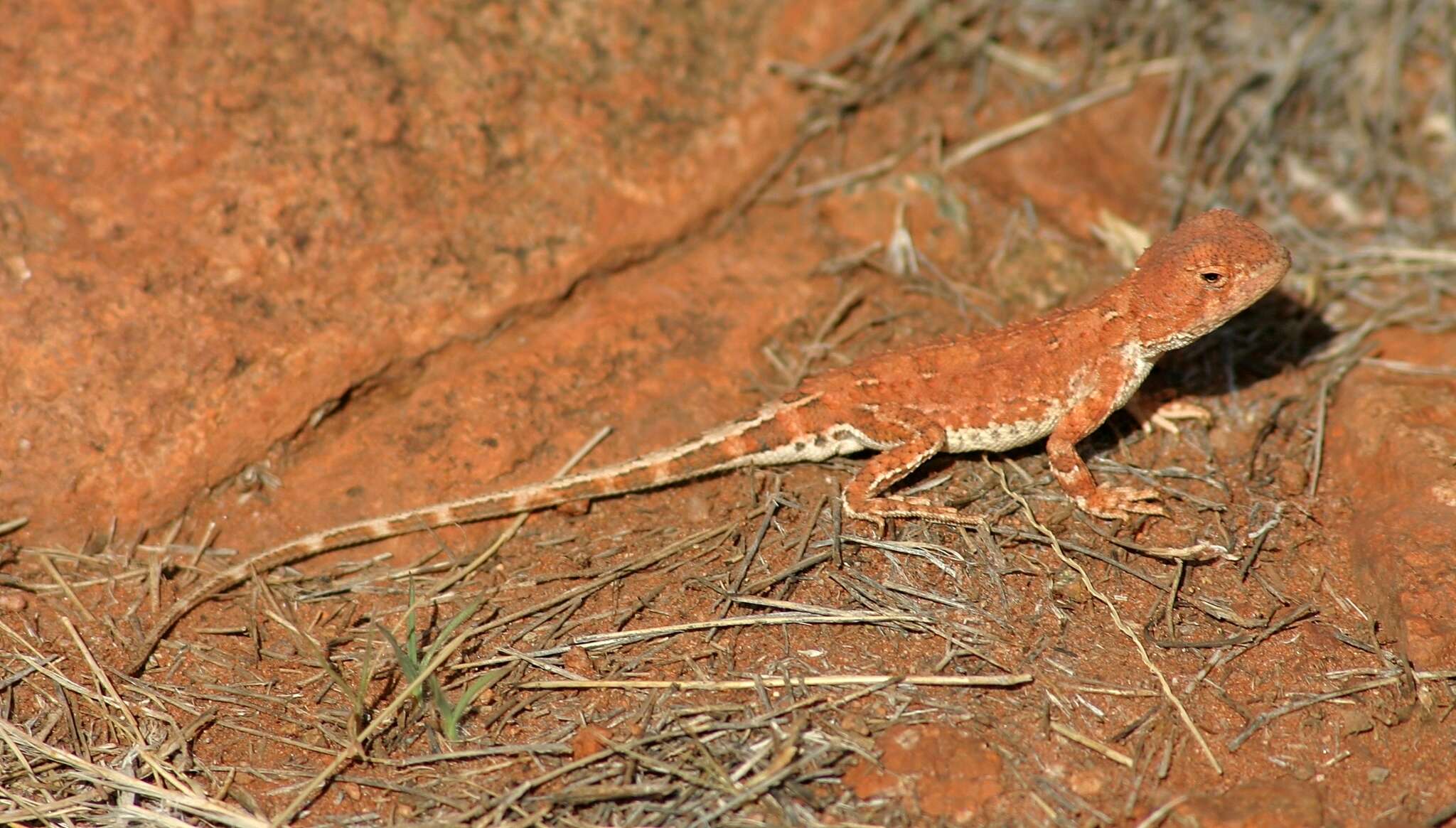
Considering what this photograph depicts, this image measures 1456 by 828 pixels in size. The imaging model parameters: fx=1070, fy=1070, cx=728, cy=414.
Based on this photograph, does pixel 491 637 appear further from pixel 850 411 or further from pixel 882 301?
pixel 882 301

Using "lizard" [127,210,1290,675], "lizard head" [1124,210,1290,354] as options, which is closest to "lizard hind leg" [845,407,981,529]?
"lizard" [127,210,1290,675]

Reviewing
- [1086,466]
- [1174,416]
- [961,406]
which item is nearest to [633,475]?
[961,406]

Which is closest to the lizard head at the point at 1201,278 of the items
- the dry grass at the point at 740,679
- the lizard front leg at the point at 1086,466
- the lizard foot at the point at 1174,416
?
the lizard front leg at the point at 1086,466

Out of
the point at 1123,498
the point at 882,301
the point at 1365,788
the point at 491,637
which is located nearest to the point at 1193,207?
the point at 882,301

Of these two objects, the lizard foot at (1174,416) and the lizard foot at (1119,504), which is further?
the lizard foot at (1174,416)

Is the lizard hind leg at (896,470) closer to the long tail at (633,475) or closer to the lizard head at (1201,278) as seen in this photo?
the long tail at (633,475)

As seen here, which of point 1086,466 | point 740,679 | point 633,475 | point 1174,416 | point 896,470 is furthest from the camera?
point 1174,416

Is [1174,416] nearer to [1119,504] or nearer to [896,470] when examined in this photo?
[1119,504]
